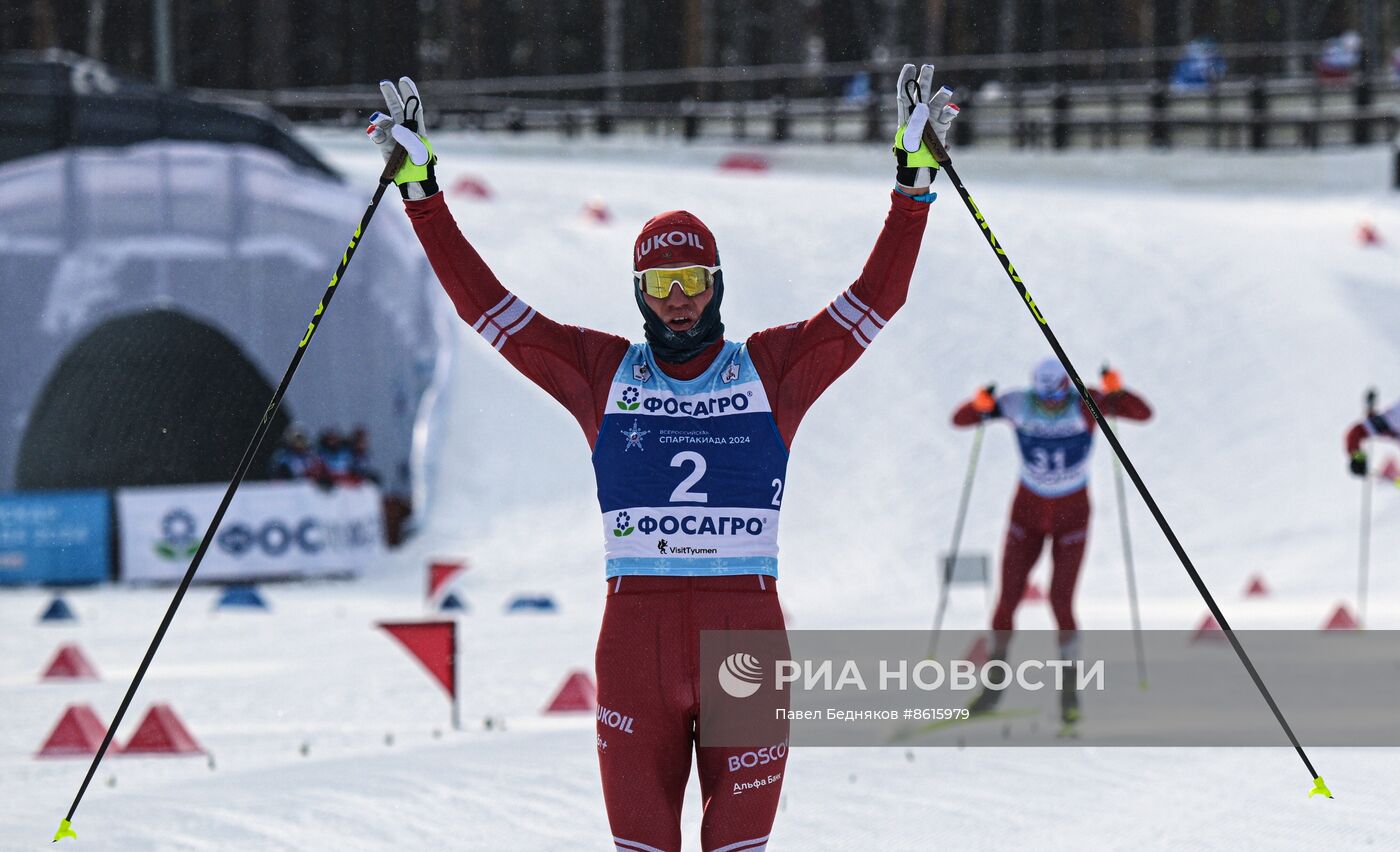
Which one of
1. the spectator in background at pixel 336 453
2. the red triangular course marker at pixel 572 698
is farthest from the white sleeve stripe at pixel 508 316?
the spectator in background at pixel 336 453

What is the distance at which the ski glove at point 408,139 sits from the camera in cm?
501

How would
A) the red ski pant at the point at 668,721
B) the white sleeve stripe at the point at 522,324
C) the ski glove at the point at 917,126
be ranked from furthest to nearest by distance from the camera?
the white sleeve stripe at the point at 522,324 → the ski glove at the point at 917,126 → the red ski pant at the point at 668,721

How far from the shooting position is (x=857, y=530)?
20438 millimetres

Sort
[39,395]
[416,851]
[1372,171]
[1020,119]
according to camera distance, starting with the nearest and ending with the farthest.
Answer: [416,851]
[39,395]
[1372,171]
[1020,119]

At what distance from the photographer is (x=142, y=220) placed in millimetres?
20641

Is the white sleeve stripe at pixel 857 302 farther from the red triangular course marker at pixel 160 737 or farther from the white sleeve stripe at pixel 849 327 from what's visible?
the red triangular course marker at pixel 160 737

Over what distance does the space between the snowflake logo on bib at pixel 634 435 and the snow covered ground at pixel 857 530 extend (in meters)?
2.62

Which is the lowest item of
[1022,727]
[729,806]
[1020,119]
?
[1022,727]

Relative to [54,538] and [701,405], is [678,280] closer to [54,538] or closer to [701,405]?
[701,405]

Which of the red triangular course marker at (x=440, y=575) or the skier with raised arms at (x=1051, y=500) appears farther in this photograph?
the red triangular course marker at (x=440, y=575)

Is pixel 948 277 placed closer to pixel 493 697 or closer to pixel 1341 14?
pixel 493 697

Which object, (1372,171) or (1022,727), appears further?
(1372,171)

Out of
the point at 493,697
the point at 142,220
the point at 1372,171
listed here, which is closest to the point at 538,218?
the point at 142,220

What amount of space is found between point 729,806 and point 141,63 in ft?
180
